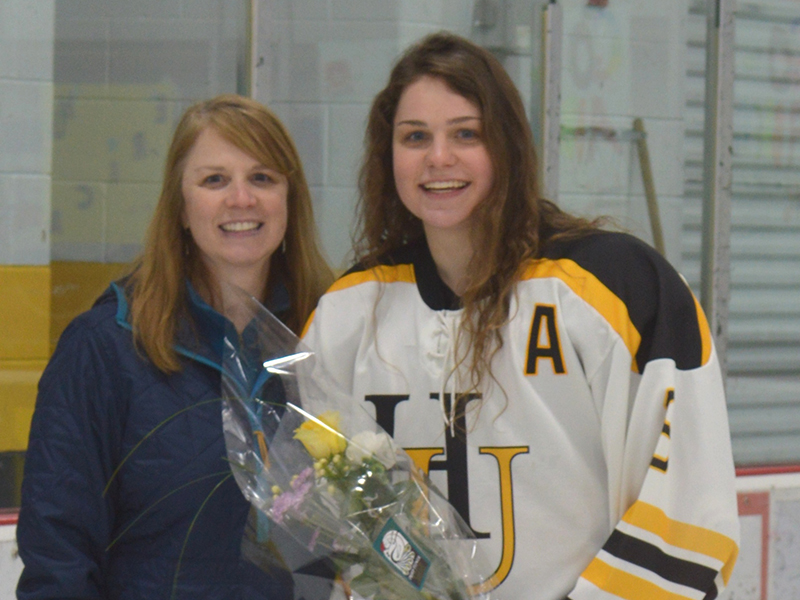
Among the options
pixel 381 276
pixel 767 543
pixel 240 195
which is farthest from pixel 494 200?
pixel 767 543

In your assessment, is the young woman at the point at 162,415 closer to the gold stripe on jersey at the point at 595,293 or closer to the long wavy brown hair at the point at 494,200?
the long wavy brown hair at the point at 494,200

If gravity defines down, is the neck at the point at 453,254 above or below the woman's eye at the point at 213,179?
below

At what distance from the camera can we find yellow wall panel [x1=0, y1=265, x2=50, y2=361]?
281cm

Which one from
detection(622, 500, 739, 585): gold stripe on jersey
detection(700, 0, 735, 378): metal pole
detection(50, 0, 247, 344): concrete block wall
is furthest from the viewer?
detection(700, 0, 735, 378): metal pole

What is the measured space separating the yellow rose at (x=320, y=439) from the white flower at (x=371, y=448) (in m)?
0.02

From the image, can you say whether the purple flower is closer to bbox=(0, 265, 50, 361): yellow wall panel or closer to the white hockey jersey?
the white hockey jersey

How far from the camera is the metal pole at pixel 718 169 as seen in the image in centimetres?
365

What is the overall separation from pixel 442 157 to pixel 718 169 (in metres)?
2.44

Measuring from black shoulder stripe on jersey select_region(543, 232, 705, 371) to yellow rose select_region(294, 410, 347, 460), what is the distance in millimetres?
479

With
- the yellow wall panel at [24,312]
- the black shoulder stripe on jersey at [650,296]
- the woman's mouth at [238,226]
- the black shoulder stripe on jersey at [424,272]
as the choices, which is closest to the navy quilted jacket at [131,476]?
the woman's mouth at [238,226]

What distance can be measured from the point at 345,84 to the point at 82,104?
881 mm

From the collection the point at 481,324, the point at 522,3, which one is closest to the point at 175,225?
the point at 481,324

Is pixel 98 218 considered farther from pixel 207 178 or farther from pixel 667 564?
pixel 667 564

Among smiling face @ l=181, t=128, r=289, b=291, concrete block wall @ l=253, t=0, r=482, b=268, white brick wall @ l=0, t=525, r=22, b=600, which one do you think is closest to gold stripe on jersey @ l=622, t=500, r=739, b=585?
smiling face @ l=181, t=128, r=289, b=291
